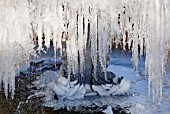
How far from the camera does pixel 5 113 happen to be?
162 inches

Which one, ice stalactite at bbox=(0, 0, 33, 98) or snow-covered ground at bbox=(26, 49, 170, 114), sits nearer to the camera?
ice stalactite at bbox=(0, 0, 33, 98)

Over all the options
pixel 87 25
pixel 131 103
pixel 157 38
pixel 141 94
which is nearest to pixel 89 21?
pixel 87 25

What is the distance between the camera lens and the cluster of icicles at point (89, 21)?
333 centimetres

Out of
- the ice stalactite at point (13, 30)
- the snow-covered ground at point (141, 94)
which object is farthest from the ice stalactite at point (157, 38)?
the ice stalactite at point (13, 30)

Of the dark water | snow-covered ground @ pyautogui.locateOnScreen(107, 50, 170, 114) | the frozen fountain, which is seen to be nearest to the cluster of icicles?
the frozen fountain

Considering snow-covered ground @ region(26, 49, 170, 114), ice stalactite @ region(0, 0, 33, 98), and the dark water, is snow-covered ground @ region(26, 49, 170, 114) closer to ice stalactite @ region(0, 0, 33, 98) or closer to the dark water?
the dark water

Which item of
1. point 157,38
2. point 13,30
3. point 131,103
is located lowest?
point 131,103

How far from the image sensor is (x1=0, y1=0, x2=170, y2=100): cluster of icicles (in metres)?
3.33

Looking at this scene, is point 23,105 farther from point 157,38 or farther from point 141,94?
point 157,38

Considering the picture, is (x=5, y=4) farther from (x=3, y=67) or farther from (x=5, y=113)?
(x=5, y=113)

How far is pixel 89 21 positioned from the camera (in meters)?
3.62

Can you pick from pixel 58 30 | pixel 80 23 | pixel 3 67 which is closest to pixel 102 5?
pixel 80 23

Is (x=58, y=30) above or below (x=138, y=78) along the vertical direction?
above

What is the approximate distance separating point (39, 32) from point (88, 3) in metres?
0.70
